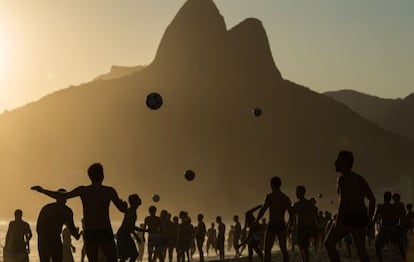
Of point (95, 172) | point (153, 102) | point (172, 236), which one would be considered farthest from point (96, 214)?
point (153, 102)

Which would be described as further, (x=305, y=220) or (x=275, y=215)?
(x=305, y=220)

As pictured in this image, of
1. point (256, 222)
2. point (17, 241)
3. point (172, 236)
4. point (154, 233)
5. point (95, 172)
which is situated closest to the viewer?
point (95, 172)

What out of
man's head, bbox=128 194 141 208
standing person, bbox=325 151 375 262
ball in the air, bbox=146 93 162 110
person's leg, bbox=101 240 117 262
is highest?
ball in the air, bbox=146 93 162 110

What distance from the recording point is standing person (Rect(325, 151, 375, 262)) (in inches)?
416

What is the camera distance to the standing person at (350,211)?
1055cm

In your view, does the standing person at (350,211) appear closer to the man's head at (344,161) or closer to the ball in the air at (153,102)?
the man's head at (344,161)

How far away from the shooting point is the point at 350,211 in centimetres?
1059

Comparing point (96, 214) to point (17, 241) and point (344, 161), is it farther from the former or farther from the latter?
point (17, 241)

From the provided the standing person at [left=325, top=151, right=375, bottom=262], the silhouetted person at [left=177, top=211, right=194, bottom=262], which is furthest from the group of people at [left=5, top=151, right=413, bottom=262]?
the silhouetted person at [left=177, top=211, right=194, bottom=262]

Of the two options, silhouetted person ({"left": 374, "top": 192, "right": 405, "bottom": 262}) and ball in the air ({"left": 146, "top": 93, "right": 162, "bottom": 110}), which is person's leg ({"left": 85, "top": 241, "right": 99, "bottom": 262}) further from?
ball in the air ({"left": 146, "top": 93, "right": 162, "bottom": 110})

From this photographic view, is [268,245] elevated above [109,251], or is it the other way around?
[268,245]

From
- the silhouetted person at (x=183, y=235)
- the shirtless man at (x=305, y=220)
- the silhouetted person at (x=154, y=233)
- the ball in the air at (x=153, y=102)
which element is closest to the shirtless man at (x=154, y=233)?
the silhouetted person at (x=154, y=233)

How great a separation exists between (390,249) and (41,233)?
52.7 ft

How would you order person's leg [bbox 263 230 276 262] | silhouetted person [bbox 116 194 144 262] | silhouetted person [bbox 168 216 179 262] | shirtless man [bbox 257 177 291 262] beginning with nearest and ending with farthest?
person's leg [bbox 263 230 276 262] < shirtless man [bbox 257 177 291 262] < silhouetted person [bbox 116 194 144 262] < silhouetted person [bbox 168 216 179 262]
